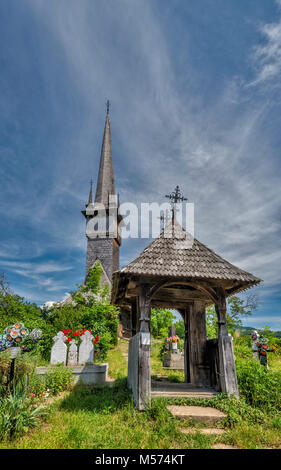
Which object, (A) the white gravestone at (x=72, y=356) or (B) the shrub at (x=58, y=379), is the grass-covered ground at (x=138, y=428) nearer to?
(B) the shrub at (x=58, y=379)

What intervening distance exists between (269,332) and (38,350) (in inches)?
404

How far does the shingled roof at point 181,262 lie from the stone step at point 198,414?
9.01ft

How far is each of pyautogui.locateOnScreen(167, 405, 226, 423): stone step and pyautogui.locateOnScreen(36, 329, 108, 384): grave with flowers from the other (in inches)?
160

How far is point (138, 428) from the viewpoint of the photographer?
14.5 feet

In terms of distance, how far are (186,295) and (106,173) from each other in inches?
1285

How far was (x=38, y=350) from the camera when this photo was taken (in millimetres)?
10023

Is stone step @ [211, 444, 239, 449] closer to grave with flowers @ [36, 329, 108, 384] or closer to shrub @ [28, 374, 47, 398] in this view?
shrub @ [28, 374, 47, 398]

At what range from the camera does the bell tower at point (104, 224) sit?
106 feet

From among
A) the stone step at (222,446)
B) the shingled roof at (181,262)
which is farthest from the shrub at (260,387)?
the shingled roof at (181,262)

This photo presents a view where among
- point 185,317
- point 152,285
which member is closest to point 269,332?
point 185,317

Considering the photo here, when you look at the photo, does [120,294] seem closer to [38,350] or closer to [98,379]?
[98,379]

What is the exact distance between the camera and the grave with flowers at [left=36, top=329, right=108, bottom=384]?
8.45 metres

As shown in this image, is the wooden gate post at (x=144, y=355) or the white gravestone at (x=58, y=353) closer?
the wooden gate post at (x=144, y=355)

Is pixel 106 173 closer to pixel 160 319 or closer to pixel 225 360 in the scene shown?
pixel 160 319
